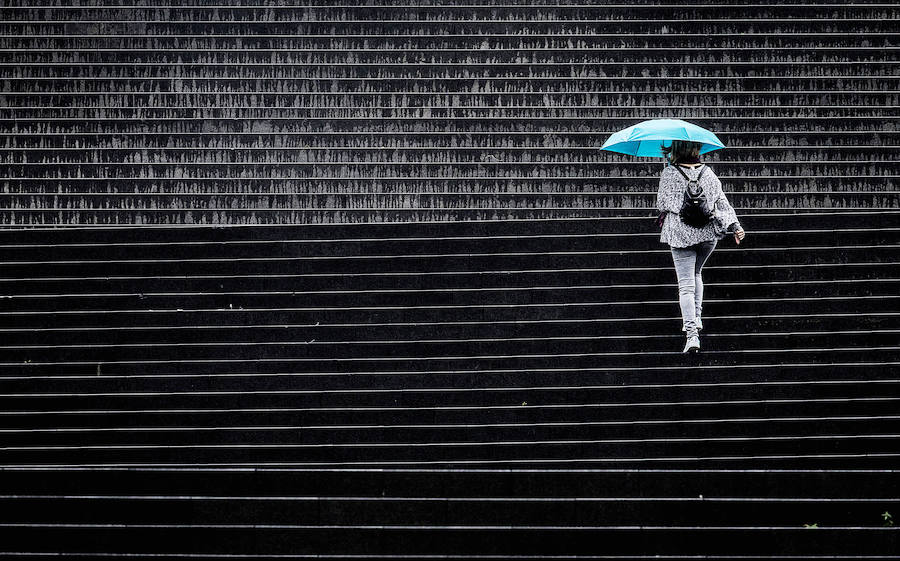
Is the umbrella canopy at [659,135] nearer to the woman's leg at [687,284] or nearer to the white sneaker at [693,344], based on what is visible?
the woman's leg at [687,284]

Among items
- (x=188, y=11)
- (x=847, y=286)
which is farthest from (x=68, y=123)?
(x=847, y=286)

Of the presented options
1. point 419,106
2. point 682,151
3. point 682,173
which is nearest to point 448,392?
point 682,173

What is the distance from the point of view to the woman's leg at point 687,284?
19.1ft

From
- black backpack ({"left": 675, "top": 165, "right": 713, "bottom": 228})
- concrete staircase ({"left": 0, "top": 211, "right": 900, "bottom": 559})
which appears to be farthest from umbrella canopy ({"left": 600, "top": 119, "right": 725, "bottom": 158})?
concrete staircase ({"left": 0, "top": 211, "right": 900, "bottom": 559})

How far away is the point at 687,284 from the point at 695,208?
1.78 feet

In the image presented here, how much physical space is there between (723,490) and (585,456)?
3.58 feet

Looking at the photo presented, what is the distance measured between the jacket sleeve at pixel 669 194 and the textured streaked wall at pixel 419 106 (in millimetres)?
1888

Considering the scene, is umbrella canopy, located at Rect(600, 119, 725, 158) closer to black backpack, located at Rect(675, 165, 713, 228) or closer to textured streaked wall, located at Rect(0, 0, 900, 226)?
black backpack, located at Rect(675, 165, 713, 228)

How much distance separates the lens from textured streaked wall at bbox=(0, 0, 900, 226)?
7.77m

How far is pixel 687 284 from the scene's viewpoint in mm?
5840

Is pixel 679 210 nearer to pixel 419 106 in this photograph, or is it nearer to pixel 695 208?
pixel 695 208

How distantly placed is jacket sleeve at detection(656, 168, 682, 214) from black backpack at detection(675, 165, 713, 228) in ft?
0.17

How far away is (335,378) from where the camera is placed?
21.0 ft

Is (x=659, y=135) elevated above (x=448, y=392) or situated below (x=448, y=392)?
above
